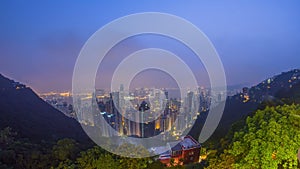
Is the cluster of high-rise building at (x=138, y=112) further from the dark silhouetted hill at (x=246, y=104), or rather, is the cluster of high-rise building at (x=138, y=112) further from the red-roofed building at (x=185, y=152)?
the red-roofed building at (x=185, y=152)

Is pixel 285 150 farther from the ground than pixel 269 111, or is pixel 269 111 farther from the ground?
pixel 269 111

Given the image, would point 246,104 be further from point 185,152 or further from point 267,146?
point 267,146

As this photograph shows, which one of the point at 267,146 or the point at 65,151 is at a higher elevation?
the point at 267,146

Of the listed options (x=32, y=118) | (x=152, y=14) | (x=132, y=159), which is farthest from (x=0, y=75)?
(x=132, y=159)

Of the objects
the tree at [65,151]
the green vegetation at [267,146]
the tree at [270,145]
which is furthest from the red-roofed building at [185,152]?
the tree at [270,145]

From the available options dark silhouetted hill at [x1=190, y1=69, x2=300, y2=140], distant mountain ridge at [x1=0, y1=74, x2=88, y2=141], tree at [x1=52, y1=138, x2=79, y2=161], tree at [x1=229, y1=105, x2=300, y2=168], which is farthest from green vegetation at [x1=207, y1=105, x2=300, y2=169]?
distant mountain ridge at [x1=0, y1=74, x2=88, y2=141]

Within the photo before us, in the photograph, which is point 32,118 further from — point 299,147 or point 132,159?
point 299,147

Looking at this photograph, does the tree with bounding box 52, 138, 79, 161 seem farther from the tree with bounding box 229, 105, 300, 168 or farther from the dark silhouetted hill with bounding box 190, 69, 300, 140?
the dark silhouetted hill with bounding box 190, 69, 300, 140

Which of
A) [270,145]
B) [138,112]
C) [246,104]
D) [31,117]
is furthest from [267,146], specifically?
[246,104]
